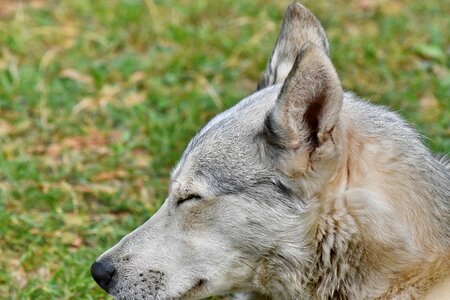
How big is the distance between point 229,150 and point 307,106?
0.47 metres

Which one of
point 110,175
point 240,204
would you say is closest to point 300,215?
point 240,204

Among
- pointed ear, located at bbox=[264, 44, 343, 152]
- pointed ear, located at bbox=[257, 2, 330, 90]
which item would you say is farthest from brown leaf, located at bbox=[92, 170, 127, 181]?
pointed ear, located at bbox=[264, 44, 343, 152]

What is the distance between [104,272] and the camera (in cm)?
425

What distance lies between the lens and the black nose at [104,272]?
4.24 metres

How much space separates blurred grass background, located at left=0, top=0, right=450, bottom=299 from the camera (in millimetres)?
5867

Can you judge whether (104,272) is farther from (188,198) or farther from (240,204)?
(240,204)

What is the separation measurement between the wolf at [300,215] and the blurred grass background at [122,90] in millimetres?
1219

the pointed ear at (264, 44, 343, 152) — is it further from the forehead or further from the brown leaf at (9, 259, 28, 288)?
the brown leaf at (9, 259, 28, 288)

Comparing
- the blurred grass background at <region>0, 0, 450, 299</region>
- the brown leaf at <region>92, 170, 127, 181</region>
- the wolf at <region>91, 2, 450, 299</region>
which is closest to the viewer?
the wolf at <region>91, 2, 450, 299</region>

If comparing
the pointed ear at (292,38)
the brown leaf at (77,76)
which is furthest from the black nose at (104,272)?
the brown leaf at (77,76)

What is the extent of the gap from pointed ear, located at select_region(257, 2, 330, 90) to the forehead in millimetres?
419

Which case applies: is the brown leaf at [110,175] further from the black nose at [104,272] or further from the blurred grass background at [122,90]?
the black nose at [104,272]

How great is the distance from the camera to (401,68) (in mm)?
7629

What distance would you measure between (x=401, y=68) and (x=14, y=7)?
365cm
